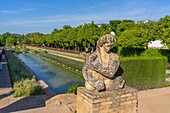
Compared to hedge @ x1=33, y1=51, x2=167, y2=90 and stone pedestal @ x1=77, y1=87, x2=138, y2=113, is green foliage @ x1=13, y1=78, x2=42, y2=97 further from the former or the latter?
stone pedestal @ x1=77, y1=87, x2=138, y2=113

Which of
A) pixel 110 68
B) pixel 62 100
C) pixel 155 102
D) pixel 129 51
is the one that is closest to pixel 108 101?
pixel 110 68

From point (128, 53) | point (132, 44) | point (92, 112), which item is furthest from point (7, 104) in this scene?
point (128, 53)

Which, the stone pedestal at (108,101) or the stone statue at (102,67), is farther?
the stone statue at (102,67)

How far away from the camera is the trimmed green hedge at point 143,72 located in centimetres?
959

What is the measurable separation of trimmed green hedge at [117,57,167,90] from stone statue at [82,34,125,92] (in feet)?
17.2

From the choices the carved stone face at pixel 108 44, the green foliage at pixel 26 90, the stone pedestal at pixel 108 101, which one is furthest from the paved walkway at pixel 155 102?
the green foliage at pixel 26 90

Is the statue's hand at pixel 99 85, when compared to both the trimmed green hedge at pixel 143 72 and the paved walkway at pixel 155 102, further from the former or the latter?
the trimmed green hedge at pixel 143 72

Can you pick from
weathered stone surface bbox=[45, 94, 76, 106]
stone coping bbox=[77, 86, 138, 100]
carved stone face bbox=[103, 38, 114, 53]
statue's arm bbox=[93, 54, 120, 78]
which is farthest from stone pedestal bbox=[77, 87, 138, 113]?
weathered stone surface bbox=[45, 94, 76, 106]

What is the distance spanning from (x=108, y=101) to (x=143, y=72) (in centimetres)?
650

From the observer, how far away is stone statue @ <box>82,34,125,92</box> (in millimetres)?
4168

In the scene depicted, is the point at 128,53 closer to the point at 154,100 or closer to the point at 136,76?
the point at 136,76

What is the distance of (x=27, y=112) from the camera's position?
548cm

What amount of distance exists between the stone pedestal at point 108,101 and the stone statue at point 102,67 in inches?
7.3

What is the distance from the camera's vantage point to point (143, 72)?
395 inches
